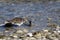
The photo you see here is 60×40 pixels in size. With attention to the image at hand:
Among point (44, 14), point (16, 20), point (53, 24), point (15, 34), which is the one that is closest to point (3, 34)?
point (15, 34)

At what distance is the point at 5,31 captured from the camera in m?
6.97

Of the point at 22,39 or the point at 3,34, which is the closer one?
the point at 22,39

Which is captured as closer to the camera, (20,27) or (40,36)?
(40,36)

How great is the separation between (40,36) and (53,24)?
1.44m

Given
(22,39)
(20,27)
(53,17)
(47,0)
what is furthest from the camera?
(47,0)

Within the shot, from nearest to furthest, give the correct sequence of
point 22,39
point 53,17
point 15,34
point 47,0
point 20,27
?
point 22,39 → point 15,34 → point 20,27 → point 53,17 → point 47,0

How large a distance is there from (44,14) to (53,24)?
6.27ft

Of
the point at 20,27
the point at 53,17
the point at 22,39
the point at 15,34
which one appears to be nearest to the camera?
the point at 22,39

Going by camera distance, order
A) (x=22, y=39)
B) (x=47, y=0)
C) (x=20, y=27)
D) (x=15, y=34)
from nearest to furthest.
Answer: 1. (x=22, y=39)
2. (x=15, y=34)
3. (x=20, y=27)
4. (x=47, y=0)

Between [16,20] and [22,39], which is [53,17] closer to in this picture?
[16,20]

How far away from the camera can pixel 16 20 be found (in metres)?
7.76

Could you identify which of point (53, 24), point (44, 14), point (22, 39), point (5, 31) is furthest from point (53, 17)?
point (22, 39)

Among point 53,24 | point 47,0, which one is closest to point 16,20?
point 53,24

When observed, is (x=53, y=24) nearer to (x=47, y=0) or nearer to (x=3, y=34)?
(x=3, y=34)
